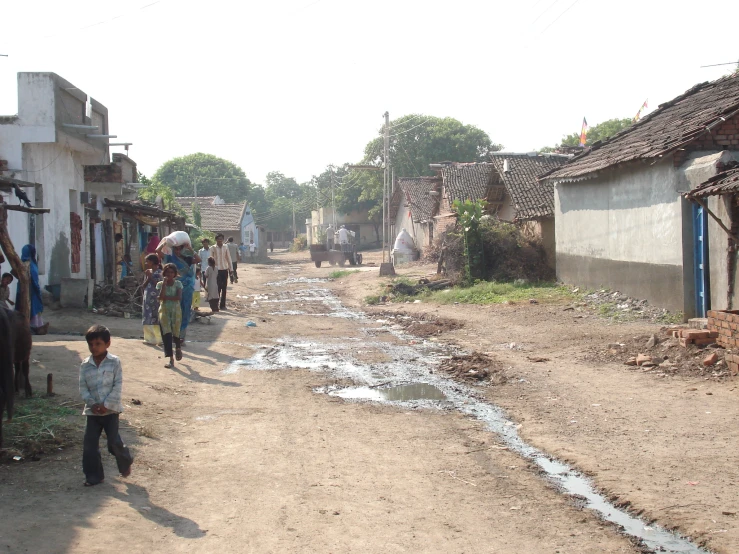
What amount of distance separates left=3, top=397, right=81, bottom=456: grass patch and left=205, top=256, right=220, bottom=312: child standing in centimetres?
1019

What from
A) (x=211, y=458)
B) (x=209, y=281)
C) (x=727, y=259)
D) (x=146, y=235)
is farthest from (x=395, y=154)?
(x=211, y=458)

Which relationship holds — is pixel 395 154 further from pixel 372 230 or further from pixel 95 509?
pixel 95 509

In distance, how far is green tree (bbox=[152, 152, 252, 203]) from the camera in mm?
82938

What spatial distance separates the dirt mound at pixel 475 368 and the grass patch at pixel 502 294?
7.43 m

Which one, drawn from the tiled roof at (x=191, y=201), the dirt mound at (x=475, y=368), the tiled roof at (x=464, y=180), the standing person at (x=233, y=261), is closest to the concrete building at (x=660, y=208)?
the dirt mound at (x=475, y=368)

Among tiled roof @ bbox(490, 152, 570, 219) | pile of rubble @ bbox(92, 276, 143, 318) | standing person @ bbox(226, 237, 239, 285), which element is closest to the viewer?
pile of rubble @ bbox(92, 276, 143, 318)

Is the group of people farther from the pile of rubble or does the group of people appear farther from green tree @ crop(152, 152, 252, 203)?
green tree @ crop(152, 152, 252, 203)

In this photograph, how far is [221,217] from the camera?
196 ft

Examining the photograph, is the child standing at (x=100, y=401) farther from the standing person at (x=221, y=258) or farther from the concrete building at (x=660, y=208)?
the standing person at (x=221, y=258)

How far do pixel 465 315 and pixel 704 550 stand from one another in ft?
43.6

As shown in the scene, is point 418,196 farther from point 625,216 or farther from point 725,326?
point 725,326

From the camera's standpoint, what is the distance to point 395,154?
2623 inches

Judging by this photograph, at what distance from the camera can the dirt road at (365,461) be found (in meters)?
4.79

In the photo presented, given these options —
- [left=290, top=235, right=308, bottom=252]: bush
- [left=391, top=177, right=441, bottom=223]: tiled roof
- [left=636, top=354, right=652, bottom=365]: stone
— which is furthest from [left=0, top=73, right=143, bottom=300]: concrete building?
[left=290, top=235, right=308, bottom=252]: bush
